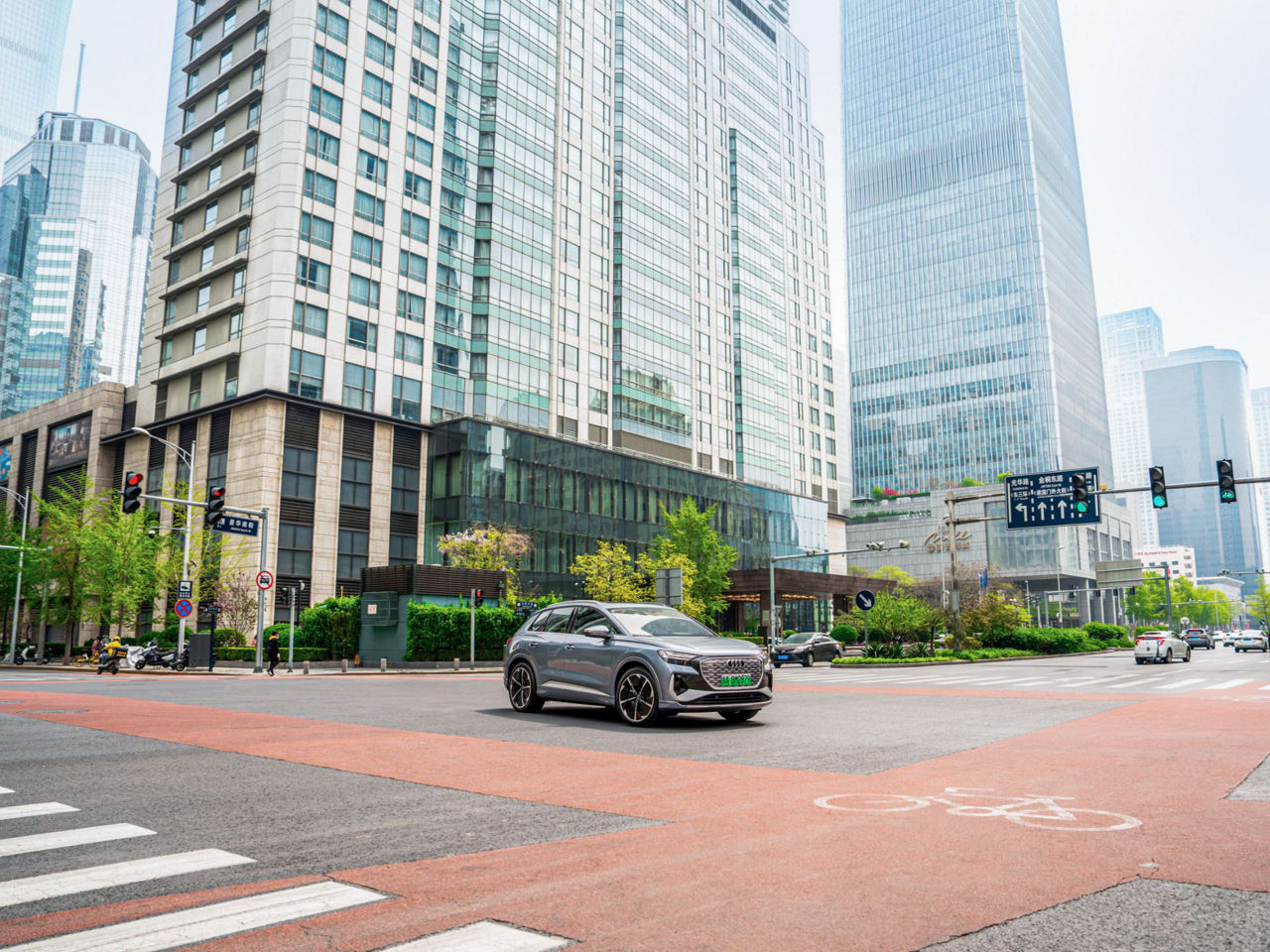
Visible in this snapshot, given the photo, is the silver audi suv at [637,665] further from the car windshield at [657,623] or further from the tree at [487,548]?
the tree at [487,548]

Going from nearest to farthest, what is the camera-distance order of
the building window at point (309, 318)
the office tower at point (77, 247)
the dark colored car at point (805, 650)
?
the dark colored car at point (805, 650) < the building window at point (309, 318) < the office tower at point (77, 247)

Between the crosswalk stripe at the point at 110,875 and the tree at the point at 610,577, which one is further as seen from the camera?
the tree at the point at 610,577

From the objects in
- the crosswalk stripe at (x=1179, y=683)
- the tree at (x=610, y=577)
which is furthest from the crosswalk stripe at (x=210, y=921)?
the tree at (x=610, y=577)

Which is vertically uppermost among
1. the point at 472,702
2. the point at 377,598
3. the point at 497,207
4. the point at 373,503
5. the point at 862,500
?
the point at 497,207

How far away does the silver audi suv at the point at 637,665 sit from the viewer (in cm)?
1179

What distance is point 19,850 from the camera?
16.8 feet

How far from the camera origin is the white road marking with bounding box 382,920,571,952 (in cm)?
339

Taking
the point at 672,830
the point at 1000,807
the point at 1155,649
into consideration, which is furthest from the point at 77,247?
the point at 1000,807

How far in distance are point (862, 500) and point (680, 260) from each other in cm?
7752

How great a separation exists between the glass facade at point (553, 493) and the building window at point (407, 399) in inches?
70.9

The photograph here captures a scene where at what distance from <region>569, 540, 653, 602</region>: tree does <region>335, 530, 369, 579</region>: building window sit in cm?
1285

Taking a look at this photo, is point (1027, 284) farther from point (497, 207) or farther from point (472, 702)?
point (472, 702)

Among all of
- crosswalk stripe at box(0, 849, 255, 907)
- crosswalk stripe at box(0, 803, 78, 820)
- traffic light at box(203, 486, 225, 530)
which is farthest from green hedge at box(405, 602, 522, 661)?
crosswalk stripe at box(0, 849, 255, 907)

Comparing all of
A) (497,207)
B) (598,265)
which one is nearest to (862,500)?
(598,265)
